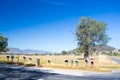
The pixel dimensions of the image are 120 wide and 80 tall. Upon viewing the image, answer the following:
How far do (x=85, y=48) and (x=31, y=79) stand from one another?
5705cm

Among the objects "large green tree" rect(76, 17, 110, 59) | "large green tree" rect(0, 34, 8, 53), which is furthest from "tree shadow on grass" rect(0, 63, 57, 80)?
"large green tree" rect(0, 34, 8, 53)

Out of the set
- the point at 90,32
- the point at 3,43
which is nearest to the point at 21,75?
the point at 90,32

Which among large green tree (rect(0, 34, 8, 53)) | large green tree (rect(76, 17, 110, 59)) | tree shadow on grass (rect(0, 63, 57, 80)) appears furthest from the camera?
large green tree (rect(0, 34, 8, 53))

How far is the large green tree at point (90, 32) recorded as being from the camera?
7356cm

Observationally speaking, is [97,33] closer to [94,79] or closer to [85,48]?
[85,48]

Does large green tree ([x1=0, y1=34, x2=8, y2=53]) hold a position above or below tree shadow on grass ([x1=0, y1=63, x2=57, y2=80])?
above

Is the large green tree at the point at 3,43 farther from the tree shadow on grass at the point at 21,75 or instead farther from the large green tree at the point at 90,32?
the tree shadow on grass at the point at 21,75

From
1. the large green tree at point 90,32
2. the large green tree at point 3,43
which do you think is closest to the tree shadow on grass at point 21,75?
the large green tree at point 90,32

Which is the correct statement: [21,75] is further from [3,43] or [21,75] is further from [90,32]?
[3,43]

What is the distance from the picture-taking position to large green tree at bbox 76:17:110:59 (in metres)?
73.6

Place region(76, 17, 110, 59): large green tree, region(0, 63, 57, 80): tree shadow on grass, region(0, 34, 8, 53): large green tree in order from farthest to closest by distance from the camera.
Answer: region(0, 34, 8, 53): large green tree < region(76, 17, 110, 59): large green tree < region(0, 63, 57, 80): tree shadow on grass

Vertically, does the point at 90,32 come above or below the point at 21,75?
above

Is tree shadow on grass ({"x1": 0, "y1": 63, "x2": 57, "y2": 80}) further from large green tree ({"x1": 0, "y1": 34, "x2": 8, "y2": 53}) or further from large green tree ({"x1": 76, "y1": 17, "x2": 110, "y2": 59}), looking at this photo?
large green tree ({"x1": 0, "y1": 34, "x2": 8, "y2": 53})

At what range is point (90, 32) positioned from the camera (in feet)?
243
